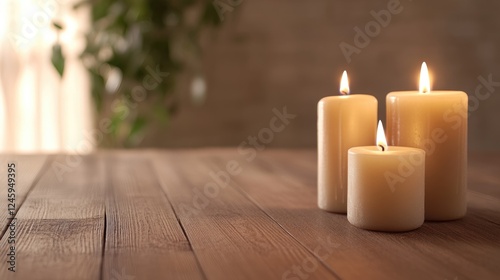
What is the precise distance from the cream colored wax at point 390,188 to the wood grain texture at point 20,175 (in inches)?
17.3

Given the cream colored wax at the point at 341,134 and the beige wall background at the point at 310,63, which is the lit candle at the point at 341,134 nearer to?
the cream colored wax at the point at 341,134

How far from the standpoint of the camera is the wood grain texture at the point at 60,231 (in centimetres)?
64

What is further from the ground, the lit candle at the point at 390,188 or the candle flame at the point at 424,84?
the candle flame at the point at 424,84

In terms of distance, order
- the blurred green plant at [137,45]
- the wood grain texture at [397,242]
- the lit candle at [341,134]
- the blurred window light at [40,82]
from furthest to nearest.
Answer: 1. the blurred window light at [40,82]
2. the blurred green plant at [137,45]
3. the lit candle at [341,134]
4. the wood grain texture at [397,242]

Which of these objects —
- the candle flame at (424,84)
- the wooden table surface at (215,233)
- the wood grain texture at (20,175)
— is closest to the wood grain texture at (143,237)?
the wooden table surface at (215,233)

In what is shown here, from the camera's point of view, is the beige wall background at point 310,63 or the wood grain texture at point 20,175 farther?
the beige wall background at point 310,63

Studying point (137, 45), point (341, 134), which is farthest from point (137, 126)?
point (341, 134)

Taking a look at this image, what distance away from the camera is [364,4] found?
10.0 ft

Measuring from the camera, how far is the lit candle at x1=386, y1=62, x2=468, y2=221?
2.83ft

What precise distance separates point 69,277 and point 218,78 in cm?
250

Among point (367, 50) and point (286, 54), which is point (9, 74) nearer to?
point (286, 54)

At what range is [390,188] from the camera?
2.62 feet

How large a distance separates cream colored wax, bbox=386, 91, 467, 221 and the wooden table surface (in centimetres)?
3

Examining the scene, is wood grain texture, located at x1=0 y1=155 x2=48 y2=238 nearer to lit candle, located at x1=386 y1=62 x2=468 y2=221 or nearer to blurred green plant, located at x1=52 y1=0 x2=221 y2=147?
lit candle, located at x1=386 y1=62 x2=468 y2=221
